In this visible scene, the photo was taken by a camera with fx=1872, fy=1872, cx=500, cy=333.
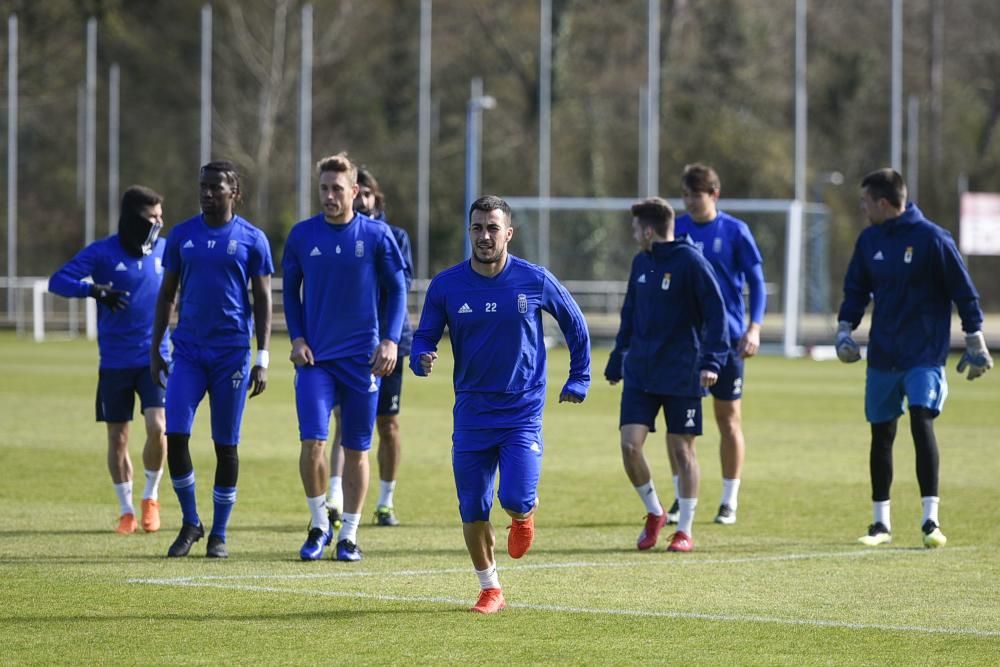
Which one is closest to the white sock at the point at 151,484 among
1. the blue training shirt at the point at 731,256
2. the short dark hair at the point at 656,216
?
the short dark hair at the point at 656,216

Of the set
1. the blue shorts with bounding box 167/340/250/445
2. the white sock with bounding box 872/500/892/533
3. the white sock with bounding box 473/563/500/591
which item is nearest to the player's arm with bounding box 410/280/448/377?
the white sock with bounding box 473/563/500/591

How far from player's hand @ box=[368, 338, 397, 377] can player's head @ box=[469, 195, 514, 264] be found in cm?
174

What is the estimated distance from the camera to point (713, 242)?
12945 mm

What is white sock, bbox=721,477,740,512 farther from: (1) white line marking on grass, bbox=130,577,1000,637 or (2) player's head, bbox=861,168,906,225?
(1) white line marking on grass, bbox=130,577,1000,637

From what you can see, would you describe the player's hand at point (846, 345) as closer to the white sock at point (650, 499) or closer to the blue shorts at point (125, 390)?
the white sock at point (650, 499)

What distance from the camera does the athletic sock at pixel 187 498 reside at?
36.3 ft

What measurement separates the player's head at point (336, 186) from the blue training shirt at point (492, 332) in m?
1.85

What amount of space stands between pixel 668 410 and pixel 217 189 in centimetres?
309

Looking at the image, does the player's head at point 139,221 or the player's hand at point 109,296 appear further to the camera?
the player's head at point 139,221

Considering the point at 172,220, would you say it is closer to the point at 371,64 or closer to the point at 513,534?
the point at 371,64

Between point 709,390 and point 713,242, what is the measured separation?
1.02m

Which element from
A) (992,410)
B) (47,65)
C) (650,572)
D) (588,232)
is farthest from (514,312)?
(47,65)

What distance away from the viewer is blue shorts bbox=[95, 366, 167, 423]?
1216cm

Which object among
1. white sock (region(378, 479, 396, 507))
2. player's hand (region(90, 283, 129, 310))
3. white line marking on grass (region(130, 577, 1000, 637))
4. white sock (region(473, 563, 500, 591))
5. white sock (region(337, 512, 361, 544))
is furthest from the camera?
white sock (region(378, 479, 396, 507))
